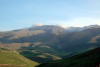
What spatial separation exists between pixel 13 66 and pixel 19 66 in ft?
9.95

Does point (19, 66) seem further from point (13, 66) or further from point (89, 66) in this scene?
A: point (89, 66)

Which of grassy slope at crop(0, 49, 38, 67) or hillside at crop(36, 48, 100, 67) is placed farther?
grassy slope at crop(0, 49, 38, 67)

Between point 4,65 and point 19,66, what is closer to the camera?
point 4,65

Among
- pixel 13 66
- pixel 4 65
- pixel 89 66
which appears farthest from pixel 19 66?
pixel 89 66

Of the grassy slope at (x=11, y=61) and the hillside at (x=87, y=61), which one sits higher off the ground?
the grassy slope at (x=11, y=61)

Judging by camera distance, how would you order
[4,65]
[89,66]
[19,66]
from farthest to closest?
1. [19,66]
2. [4,65]
3. [89,66]

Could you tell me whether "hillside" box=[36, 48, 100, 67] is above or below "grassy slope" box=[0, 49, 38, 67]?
below

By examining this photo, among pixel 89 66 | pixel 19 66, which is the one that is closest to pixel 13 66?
pixel 19 66

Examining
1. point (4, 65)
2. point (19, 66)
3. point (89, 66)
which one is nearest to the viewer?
point (89, 66)

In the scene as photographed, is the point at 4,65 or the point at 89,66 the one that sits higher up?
the point at 4,65

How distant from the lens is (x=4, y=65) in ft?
139

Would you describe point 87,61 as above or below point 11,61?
below

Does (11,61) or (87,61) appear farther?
(11,61)

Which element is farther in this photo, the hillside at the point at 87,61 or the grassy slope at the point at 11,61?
the grassy slope at the point at 11,61
